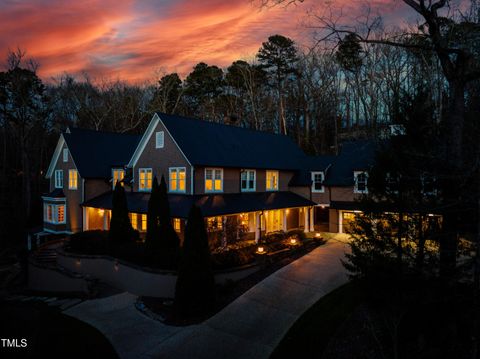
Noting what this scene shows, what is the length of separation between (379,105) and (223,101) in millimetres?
21254

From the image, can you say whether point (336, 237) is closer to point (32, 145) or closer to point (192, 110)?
point (192, 110)

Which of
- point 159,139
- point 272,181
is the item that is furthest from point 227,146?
point 272,181

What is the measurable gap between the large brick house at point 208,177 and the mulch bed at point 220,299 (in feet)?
14.6

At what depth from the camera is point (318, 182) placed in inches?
1109

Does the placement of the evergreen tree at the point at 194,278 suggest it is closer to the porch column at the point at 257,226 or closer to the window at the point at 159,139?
the porch column at the point at 257,226

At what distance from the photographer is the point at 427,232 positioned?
9.14m

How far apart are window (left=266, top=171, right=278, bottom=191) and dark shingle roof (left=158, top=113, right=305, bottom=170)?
0.67m

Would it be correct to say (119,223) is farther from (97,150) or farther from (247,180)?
(97,150)

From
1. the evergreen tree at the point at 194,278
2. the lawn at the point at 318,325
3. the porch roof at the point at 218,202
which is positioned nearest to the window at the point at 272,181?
the porch roof at the point at 218,202

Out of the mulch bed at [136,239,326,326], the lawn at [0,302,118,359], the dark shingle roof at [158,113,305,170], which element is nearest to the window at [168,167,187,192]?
the dark shingle roof at [158,113,305,170]

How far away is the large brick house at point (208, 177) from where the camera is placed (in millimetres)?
22203

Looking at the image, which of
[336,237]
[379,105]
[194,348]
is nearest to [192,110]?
[379,105]

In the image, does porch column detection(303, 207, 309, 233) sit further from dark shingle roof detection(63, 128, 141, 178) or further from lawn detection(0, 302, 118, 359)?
lawn detection(0, 302, 118, 359)

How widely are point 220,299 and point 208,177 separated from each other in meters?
9.74
